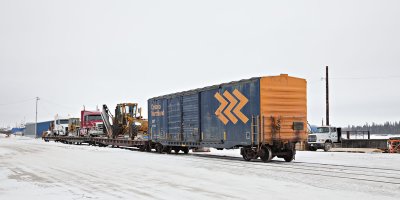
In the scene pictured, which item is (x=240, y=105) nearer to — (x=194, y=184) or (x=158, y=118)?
(x=194, y=184)

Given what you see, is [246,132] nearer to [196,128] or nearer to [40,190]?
[196,128]

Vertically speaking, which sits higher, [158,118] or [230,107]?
[230,107]

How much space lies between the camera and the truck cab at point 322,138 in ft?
103

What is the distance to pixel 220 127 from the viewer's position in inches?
825

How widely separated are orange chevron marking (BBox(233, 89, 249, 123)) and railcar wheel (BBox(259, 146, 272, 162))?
1616mm

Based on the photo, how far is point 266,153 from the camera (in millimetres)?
18516

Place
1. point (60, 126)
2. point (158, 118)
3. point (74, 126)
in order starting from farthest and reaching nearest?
point (60, 126) < point (74, 126) < point (158, 118)

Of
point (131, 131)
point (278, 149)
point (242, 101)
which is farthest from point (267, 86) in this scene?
point (131, 131)

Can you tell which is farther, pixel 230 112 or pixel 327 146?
pixel 327 146

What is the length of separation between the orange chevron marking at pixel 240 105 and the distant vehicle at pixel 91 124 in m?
23.3

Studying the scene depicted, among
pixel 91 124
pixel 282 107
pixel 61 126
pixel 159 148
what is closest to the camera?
pixel 282 107

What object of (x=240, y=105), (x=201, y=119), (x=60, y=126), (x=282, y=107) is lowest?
(x=60, y=126)

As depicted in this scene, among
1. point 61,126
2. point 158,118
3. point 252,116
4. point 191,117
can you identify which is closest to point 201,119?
point 191,117

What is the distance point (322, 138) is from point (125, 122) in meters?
16.1
